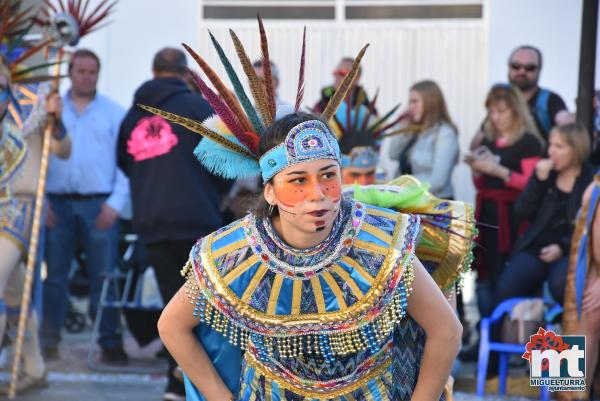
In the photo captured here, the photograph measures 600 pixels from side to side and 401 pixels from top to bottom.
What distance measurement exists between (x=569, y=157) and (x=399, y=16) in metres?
3.43

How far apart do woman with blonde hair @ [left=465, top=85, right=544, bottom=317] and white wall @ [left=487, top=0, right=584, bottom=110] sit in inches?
67.3

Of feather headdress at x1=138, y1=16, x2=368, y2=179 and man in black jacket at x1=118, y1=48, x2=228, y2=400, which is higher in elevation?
feather headdress at x1=138, y1=16, x2=368, y2=179

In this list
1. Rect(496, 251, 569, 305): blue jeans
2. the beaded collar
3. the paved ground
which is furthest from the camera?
Rect(496, 251, 569, 305): blue jeans

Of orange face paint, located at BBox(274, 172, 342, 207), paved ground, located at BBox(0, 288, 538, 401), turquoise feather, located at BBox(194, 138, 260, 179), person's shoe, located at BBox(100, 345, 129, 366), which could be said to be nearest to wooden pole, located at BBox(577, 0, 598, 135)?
paved ground, located at BBox(0, 288, 538, 401)

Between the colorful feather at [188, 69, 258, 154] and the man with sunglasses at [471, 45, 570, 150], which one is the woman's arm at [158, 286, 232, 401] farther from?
the man with sunglasses at [471, 45, 570, 150]

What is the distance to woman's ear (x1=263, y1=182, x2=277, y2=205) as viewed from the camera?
3.67 metres

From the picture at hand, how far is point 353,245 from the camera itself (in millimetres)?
3662

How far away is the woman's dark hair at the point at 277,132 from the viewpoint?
Result: 364cm

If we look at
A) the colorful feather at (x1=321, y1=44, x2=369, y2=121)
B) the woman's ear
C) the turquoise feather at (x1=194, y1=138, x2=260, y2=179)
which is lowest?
the woman's ear

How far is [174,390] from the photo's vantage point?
6.58 m

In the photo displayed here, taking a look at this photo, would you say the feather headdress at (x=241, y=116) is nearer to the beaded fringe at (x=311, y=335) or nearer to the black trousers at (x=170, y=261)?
the beaded fringe at (x=311, y=335)

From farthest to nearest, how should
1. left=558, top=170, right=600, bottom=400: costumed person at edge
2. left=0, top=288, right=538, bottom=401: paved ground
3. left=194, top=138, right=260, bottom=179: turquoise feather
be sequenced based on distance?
left=0, top=288, right=538, bottom=401: paved ground
left=558, top=170, right=600, bottom=400: costumed person at edge
left=194, top=138, right=260, bottom=179: turquoise feather

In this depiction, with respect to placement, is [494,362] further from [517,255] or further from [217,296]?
[217,296]

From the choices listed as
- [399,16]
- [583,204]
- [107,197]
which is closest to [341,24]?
[399,16]
